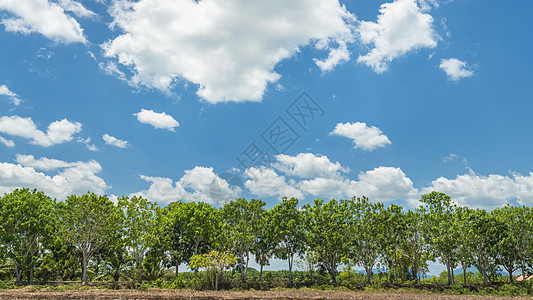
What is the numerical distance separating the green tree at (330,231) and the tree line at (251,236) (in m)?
0.12

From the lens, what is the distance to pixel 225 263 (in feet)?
122

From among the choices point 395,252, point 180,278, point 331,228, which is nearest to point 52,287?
point 180,278

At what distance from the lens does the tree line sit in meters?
40.6

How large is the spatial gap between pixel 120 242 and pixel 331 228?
25358 mm

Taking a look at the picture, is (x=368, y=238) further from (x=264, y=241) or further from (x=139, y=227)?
(x=139, y=227)

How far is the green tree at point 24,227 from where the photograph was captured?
128 feet

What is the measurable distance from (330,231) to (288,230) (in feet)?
16.7

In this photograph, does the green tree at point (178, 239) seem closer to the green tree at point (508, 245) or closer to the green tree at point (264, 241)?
the green tree at point (264, 241)

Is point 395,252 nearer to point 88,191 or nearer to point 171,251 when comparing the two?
point 171,251

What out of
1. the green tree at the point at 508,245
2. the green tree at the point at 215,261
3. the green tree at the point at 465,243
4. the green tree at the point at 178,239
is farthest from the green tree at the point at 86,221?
the green tree at the point at 508,245

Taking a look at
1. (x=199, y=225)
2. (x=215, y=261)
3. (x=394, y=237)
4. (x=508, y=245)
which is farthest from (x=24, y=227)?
(x=508, y=245)

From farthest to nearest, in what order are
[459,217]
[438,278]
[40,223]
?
[438,278]
[459,217]
[40,223]

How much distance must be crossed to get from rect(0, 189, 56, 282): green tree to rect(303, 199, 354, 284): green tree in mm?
29968

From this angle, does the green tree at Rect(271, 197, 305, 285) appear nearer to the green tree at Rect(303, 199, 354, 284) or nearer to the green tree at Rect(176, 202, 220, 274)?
the green tree at Rect(303, 199, 354, 284)
